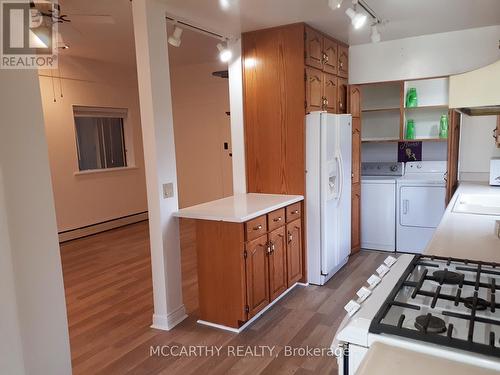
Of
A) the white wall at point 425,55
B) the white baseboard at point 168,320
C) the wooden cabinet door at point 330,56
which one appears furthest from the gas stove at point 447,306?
the white wall at point 425,55

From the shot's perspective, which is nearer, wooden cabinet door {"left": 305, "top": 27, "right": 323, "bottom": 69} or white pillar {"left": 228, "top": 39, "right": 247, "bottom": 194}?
wooden cabinet door {"left": 305, "top": 27, "right": 323, "bottom": 69}

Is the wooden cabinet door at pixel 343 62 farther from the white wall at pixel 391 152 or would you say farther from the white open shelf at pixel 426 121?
the white wall at pixel 391 152

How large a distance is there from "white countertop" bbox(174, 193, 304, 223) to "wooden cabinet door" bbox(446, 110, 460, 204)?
1.54 meters

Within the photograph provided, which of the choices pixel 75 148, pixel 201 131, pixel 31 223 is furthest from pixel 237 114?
pixel 75 148

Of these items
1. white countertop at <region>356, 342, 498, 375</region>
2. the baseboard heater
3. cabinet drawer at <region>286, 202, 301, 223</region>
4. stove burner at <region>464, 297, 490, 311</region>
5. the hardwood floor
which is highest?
stove burner at <region>464, 297, 490, 311</region>

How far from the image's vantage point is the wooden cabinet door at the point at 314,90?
11.4ft

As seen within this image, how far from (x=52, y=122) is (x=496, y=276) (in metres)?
5.38

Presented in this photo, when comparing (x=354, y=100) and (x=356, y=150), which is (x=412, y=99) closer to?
(x=354, y=100)

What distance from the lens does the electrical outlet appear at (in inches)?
112

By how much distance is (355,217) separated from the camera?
4422 mm

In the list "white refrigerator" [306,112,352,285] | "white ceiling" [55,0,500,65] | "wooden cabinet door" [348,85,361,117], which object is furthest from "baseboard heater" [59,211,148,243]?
"wooden cabinet door" [348,85,361,117]

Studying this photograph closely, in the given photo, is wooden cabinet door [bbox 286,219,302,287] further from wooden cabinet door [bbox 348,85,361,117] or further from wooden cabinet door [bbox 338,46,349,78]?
wooden cabinet door [bbox 338,46,349,78]

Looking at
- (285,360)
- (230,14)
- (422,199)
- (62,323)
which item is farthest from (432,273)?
(422,199)

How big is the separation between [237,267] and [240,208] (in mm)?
477
